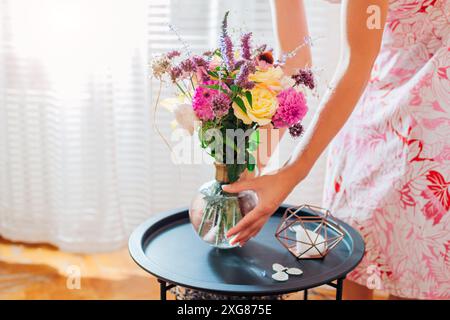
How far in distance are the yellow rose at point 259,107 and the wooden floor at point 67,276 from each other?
3.77 ft

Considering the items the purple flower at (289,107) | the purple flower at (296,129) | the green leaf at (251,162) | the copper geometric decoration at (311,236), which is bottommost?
the copper geometric decoration at (311,236)

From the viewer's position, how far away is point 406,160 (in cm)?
119

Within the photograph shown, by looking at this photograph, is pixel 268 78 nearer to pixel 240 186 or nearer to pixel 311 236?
pixel 240 186

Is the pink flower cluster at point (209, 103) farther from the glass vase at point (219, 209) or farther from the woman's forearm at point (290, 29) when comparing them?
the woman's forearm at point (290, 29)

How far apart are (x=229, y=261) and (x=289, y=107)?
0.33 m

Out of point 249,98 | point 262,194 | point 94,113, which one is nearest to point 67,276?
point 94,113

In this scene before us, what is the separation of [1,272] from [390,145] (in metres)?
1.56

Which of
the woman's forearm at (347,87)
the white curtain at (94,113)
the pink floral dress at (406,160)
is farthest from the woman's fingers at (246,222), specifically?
the white curtain at (94,113)

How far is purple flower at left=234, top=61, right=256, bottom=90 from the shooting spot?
0.94 meters

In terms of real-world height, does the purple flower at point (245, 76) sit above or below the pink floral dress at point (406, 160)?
above

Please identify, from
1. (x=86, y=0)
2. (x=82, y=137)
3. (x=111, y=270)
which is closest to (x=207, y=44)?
(x=86, y=0)

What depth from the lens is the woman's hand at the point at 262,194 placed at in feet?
3.37

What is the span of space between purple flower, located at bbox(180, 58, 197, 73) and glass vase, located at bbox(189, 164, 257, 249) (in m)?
0.19
